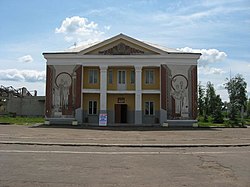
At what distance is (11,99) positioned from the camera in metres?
58.4

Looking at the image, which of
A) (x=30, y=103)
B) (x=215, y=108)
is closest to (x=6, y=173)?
(x=215, y=108)

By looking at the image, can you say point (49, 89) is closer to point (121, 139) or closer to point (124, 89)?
point (124, 89)

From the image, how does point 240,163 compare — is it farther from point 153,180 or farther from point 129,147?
point 129,147

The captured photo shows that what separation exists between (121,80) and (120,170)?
32550 mm

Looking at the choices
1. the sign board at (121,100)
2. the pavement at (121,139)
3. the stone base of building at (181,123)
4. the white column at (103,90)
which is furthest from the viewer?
the sign board at (121,100)

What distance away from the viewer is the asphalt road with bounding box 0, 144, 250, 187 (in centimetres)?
838

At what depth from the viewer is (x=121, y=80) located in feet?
140

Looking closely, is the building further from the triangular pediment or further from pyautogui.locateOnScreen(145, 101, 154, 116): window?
pyautogui.locateOnScreen(145, 101, 154, 116): window

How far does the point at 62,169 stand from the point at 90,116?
31.8 metres

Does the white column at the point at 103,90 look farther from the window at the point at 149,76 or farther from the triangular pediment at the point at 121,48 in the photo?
the window at the point at 149,76

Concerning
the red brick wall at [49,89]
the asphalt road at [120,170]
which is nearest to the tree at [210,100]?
the red brick wall at [49,89]

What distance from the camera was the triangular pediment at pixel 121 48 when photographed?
40156 mm

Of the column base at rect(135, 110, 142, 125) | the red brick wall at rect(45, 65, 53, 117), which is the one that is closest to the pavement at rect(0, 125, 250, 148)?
the red brick wall at rect(45, 65, 53, 117)

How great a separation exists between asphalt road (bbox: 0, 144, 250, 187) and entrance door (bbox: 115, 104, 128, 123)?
28.4m
